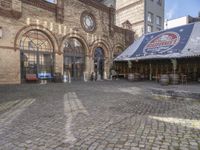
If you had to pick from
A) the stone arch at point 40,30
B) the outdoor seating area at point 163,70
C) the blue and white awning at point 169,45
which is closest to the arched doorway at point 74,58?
the stone arch at point 40,30

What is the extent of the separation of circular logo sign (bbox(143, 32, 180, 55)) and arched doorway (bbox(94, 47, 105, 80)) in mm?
4585

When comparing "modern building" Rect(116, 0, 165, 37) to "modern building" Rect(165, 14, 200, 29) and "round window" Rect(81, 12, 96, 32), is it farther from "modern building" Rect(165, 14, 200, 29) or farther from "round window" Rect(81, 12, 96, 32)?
"modern building" Rect(165, 14, 200, 29)

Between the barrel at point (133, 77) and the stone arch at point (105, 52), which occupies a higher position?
the stone arch at point (105, 52)

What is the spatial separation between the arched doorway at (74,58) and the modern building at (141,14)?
29.8 ft

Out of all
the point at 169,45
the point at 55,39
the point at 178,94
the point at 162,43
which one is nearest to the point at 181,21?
the point at 162,43

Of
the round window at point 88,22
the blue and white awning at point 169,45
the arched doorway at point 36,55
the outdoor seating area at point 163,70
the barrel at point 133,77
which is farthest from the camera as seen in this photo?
the round window at point 88,22

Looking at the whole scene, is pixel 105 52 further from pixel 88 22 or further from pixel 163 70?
pixel 163 70

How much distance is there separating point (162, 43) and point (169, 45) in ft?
3.22

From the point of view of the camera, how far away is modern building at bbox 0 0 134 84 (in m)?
13.7

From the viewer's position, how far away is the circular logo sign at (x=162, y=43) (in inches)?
660

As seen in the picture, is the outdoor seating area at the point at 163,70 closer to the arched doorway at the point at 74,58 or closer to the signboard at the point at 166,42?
the signboard at the point at 166,42

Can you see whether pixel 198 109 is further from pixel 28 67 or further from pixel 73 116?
pixel 28 67

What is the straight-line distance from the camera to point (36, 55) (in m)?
15.5

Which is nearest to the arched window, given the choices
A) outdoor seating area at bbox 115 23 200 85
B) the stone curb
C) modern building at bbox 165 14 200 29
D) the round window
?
outdoor seating area at bbox 115 23 200 85
